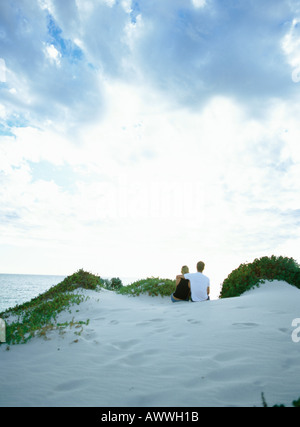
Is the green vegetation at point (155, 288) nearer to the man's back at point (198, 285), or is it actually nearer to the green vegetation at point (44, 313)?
the green vegetation at point (44, 313)

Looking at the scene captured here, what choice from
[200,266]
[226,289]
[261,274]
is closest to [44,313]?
[200,266]

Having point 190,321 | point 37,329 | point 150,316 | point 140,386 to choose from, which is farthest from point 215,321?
point 37,329

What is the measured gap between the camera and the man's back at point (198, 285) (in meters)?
9.90

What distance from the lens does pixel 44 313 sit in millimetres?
8836

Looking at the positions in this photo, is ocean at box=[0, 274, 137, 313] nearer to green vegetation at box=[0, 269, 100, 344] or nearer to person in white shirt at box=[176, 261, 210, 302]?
green vegetation at box=[0, 269, 100, 344]

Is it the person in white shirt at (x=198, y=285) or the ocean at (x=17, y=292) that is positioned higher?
the person in white shirt at (x=198, y=285)

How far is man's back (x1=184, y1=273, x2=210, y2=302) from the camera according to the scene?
9898mm

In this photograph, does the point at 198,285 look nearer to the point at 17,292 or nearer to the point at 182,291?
the point at 182,291

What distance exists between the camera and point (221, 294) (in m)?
11.4

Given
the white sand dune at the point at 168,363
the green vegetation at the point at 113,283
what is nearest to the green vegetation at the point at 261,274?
the white sand dune at the point at 168,363

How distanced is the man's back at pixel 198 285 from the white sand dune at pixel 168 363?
3.15 meters

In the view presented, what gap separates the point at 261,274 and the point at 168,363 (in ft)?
24.4
